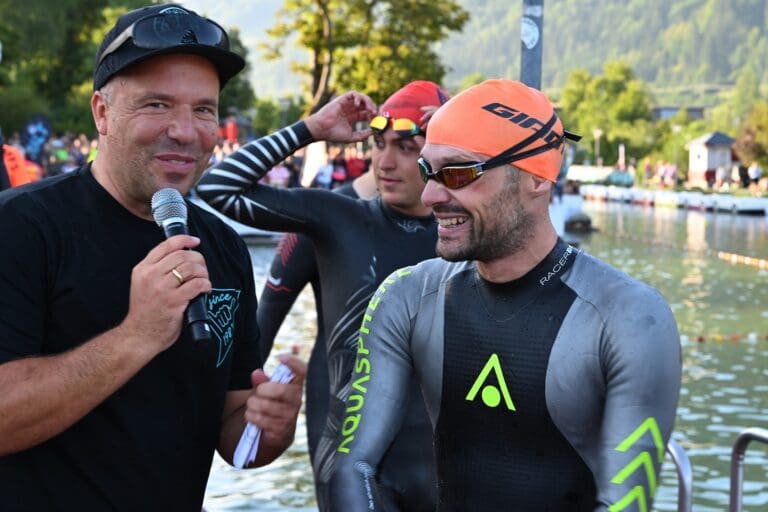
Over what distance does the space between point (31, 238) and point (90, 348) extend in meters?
0.32

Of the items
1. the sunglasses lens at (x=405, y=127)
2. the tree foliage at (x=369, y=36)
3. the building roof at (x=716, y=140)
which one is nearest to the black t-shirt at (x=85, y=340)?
the sunglasses lens at (x=405, y=127)

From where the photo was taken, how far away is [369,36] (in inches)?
1905

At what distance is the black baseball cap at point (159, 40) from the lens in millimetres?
3113

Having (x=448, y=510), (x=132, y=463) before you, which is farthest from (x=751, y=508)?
(x=132, y=463)

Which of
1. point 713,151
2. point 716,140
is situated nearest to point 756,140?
point 716,140

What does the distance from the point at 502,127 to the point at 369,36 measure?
4572 centimetres

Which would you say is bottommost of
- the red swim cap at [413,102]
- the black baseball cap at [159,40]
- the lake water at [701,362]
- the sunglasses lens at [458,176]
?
the lake water at [701,362]

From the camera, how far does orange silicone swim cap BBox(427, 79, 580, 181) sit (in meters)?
3.46

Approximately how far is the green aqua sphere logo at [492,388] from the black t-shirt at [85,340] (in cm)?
73

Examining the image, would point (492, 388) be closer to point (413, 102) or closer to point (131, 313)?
point (131, 313)

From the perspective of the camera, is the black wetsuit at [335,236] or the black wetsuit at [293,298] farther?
the black wetsuit at [293,298]

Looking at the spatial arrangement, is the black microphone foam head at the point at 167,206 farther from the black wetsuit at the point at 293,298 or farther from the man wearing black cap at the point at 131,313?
the black wetsuit at the point at 293,298

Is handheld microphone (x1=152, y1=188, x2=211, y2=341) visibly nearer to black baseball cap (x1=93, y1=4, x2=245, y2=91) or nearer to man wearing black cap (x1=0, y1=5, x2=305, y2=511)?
man wearing black cap (x1=0, y1=5, x2=305, y2=511)

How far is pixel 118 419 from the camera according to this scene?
2938 millimetres
